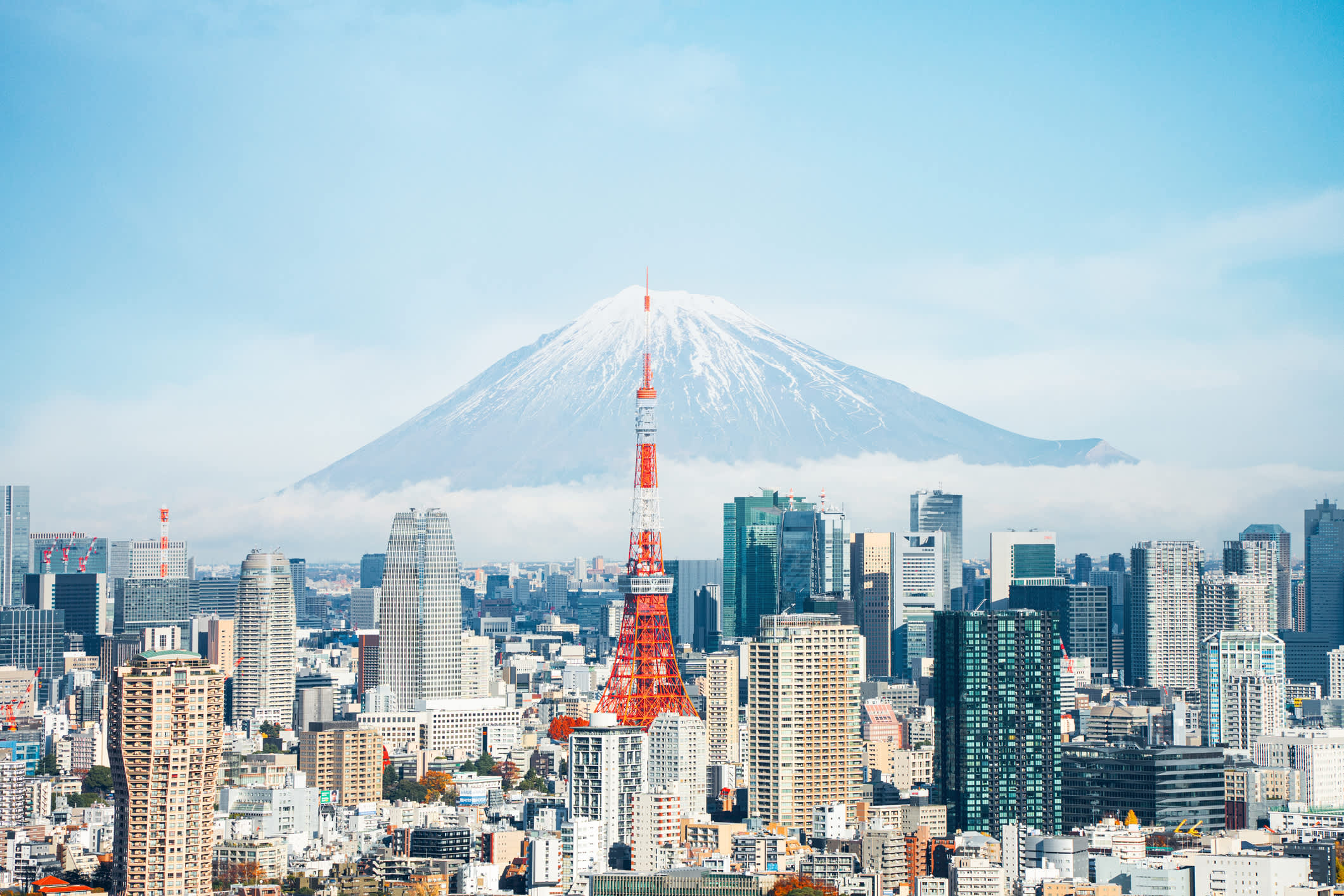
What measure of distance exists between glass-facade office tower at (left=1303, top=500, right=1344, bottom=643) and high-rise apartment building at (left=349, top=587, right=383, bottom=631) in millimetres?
29247

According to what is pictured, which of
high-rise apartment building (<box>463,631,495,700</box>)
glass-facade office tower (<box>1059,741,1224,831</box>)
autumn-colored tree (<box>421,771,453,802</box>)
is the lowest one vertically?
autumn-colored tree (<box>421,771,453,802</box>)

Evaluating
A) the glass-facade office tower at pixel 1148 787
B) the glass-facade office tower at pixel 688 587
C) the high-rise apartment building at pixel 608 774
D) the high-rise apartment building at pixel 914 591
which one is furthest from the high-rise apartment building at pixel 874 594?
the high-rise apartment building at pixel 608 774

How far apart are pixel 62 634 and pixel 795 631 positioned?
3223 cm

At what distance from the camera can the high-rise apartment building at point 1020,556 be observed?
68312 millimetres

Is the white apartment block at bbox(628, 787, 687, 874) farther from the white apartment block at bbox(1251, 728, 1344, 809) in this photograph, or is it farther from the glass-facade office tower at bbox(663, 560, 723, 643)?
the glass-facade office tower at bbox(663, 560, 723, 643)

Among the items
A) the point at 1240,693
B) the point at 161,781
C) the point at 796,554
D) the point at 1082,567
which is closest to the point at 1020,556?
the point at 1082,567

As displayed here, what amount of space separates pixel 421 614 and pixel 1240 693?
74.7 feet

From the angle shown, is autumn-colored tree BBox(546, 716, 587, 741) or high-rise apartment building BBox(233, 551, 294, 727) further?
high-rise apartment building BBox(233, 551, 294, 727)

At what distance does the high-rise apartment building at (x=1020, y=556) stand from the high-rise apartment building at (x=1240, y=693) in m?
19.0

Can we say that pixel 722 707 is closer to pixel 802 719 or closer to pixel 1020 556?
pixel 802 719

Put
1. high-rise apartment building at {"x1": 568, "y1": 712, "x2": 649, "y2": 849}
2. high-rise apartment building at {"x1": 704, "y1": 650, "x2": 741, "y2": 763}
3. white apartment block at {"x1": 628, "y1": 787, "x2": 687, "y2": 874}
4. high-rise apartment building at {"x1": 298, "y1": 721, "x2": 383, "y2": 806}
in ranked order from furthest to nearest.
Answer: high-rise apartment building at {"x1": 704, "y1": 650, "x2": 741, "y2": 763}
high-rise apartment building at {"x1": 298, "y1": 721, "x2": 383, "y2": 806}
high-rise apartment building at {"x1": 568, "y1": 712, "x2": 649, "y2": 849}
white apartment block at {"x1": 628, "y1": 787, "x2": 687, "y2": 874}

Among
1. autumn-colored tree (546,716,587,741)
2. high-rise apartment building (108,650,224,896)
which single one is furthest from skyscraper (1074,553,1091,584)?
high-rise apartment building (108,650,224,896)

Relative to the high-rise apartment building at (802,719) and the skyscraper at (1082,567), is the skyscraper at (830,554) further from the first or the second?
the high-rise apartment building at (802,719)

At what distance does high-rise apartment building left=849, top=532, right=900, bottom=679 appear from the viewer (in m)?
59.7
